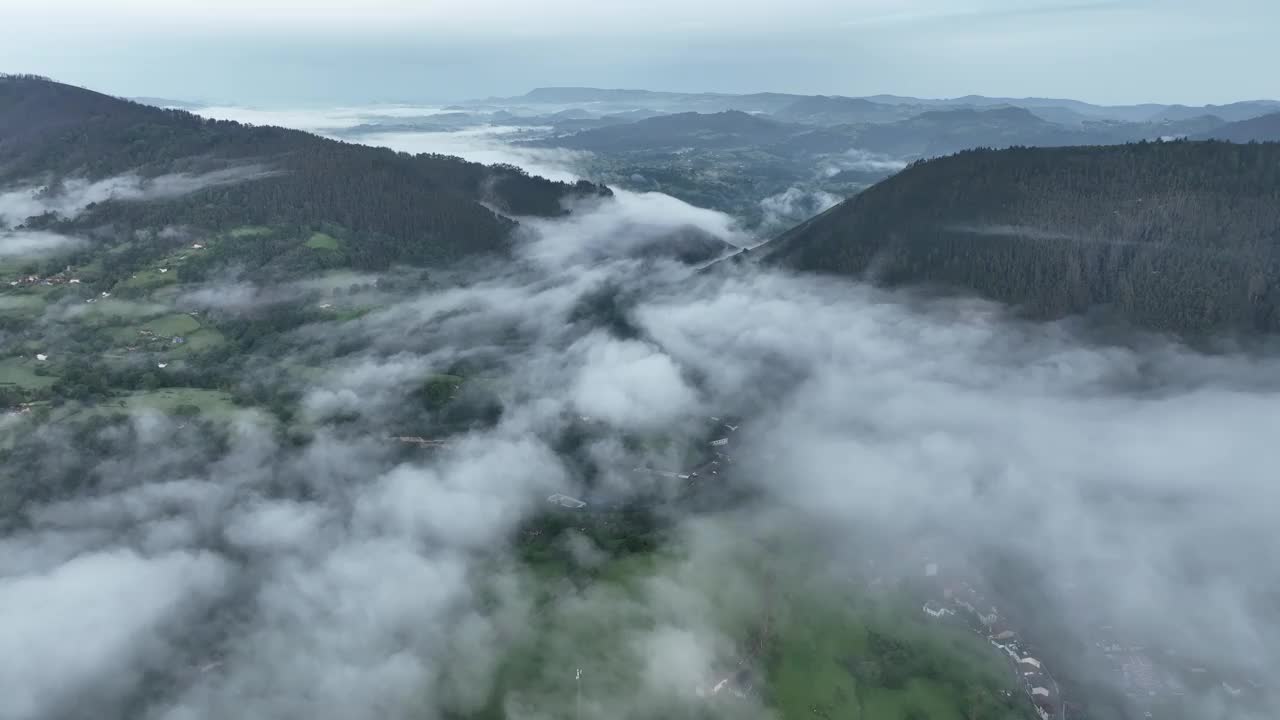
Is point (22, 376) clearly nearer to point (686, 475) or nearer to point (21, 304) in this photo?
point (21, 304)

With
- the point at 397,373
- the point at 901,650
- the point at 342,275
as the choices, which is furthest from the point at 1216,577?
the point at 342,275

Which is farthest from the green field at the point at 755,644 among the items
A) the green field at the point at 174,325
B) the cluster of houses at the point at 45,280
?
the cluster of houses at the point at 45,280

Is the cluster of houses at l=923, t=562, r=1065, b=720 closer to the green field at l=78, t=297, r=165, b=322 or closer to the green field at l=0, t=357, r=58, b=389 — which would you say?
the green field at l=0, t=357, r=58, b=389

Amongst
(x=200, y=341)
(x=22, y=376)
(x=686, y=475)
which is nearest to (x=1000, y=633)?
(x=686, y=475)

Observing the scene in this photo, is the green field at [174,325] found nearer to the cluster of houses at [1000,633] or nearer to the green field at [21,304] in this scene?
the green field at [21,304]

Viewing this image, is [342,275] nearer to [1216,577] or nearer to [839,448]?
[839,448]

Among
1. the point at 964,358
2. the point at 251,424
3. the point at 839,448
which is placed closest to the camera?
the point at 251,424
